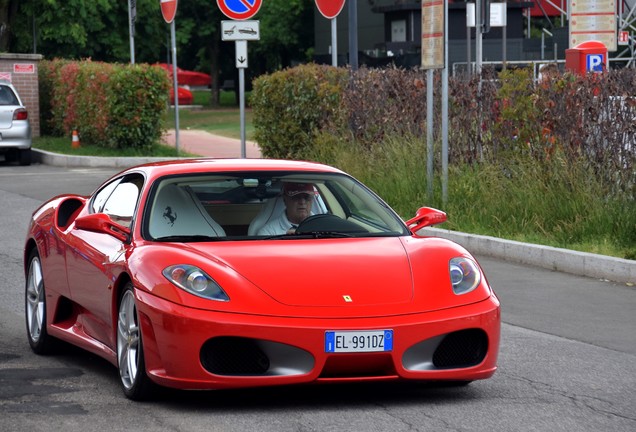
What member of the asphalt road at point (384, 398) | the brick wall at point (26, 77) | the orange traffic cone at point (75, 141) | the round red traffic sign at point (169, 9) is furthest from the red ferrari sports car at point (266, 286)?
the brick wall at point (26, 77)

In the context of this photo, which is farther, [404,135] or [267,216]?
[404,135]

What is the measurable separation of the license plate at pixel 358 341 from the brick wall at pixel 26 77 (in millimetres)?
29646

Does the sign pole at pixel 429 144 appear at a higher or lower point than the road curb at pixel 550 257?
higher

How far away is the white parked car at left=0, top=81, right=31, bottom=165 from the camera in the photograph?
28672 mm

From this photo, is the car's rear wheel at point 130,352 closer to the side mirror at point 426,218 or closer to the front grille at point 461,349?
the front grille at point 461,349

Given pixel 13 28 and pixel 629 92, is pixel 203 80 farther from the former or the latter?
pixel 629 92

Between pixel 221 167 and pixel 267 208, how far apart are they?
0.34 meters

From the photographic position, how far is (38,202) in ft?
66.6

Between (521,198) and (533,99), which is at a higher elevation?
(533,99)

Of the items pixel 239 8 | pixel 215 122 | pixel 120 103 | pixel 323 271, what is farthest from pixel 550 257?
pixel 215 122

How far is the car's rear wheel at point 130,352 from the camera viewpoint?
6.93 metres

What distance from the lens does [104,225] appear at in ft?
25.1

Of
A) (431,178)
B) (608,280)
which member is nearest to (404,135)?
(431,178)

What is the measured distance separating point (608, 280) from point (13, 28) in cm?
3766
